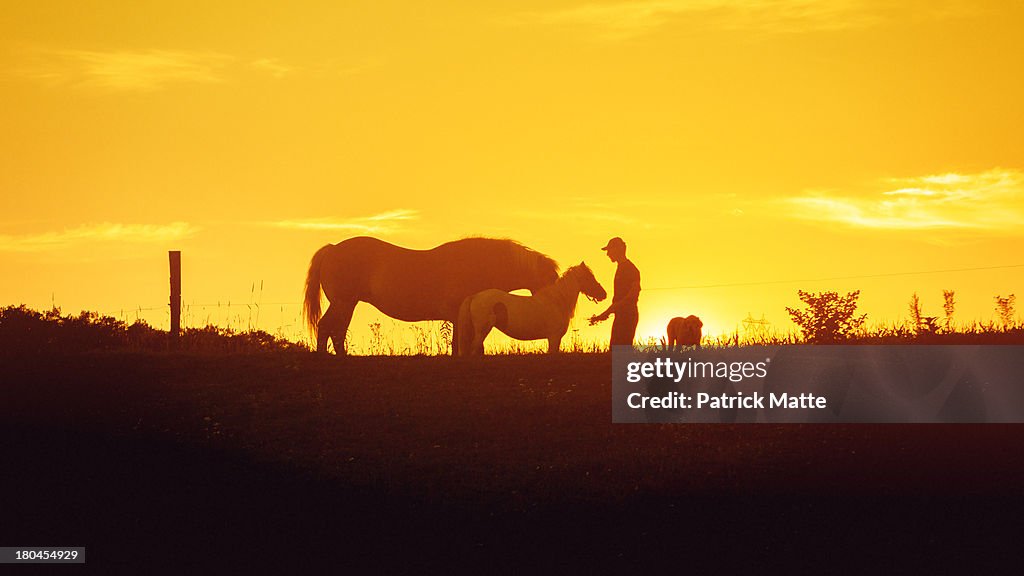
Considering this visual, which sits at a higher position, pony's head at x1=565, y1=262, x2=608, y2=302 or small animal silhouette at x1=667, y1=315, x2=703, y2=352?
pony's head at x1=565, y1=262, x2=608, y2=302

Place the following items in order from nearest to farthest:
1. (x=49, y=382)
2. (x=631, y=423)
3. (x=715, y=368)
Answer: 1. (x=631, y=423)
2. (x=715, y=368)
3. (x=49, y=382)

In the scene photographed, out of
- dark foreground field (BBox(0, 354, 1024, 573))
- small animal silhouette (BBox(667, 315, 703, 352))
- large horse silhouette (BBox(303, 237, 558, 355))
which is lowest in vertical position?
dark foreground field (BBox(0, 354, 1024, 573))

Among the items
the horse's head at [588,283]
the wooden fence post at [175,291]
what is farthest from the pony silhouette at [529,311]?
the wooden fence post at [175,291]

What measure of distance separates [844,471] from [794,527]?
2.57m

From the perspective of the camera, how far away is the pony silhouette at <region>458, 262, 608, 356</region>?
2495 centimetres

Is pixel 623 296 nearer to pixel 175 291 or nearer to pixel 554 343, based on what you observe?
pixel 554 343

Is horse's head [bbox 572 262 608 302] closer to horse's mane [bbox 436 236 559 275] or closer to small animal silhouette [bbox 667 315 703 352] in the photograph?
horse's mane [bbox 436 236 559 275]

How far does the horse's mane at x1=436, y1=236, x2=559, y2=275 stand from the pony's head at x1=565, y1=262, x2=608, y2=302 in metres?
1.71

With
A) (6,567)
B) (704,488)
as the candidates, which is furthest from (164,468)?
(704,488)

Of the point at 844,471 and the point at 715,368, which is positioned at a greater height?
the point at 715,368

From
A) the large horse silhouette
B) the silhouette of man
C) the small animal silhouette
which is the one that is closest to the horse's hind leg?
the large horse silhouette

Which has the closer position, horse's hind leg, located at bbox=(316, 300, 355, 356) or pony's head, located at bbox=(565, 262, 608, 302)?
pony's head, located at bbox=(565, 262, 608, 302)

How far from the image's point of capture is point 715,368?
20.9 metres

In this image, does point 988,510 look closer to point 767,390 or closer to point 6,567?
point 767,390
